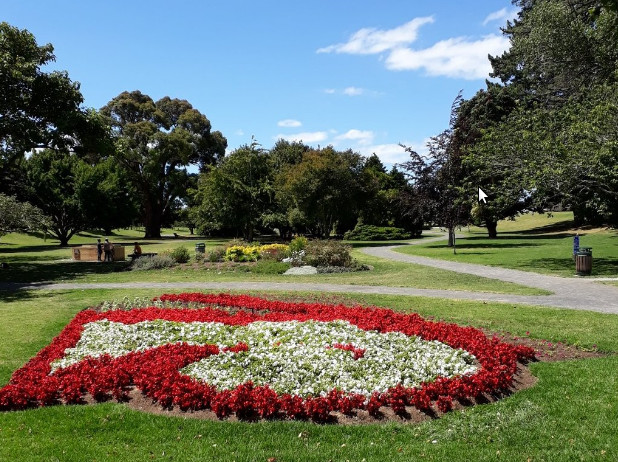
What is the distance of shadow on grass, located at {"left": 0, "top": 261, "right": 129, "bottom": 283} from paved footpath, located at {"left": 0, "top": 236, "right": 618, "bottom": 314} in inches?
64.8

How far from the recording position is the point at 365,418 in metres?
5.25

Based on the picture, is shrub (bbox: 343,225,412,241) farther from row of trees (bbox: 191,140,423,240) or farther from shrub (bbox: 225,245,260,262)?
shrub (bbox: 225,245,260,262)

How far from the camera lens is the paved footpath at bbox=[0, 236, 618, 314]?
465 inches

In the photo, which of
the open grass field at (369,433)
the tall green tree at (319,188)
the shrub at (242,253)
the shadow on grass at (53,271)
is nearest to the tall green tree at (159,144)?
the tall green tree at (319,188)

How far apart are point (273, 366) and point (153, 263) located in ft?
55.7

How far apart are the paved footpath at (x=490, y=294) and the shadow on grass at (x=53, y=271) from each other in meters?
1.65

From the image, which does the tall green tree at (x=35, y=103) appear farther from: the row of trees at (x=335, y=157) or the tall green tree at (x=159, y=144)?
the tall green tree at (x=159, y=144)

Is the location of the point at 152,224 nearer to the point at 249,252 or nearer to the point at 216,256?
the point at 216,256

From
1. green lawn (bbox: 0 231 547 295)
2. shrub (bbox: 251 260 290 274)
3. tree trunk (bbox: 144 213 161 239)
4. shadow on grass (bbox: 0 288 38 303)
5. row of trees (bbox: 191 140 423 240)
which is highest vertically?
row of trees (bbox: 191 140 423 240)

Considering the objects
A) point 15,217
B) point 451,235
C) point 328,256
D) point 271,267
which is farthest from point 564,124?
point 15,217

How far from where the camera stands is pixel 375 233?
5066 cm

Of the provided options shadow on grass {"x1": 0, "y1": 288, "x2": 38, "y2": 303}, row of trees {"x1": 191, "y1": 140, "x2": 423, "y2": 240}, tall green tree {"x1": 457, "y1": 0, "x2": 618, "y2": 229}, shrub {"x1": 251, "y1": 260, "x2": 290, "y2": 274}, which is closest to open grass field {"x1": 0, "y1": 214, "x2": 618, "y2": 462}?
shadow on grass {"x1": 0, "y1": 288, "x2": 38, "y2": 303}

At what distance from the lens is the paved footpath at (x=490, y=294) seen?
11.8 metres

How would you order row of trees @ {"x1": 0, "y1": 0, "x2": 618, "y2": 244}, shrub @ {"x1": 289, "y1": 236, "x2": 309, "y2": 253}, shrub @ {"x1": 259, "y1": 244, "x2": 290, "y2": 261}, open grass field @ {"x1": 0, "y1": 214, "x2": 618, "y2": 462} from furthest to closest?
shrub @ {"x1": 259, "y1": 244, "x2": 290, "y2": 261}
shrub @ {"x1": 289, "y1": 236, "x2": 309, "y2": 253}
row of trees @ {"x1": 0, "y1": 0, "x2": 618, "y2": 244}
open grass field @ {"x1": 0, "y1": 214, "x2": 618, "y2": 462}
